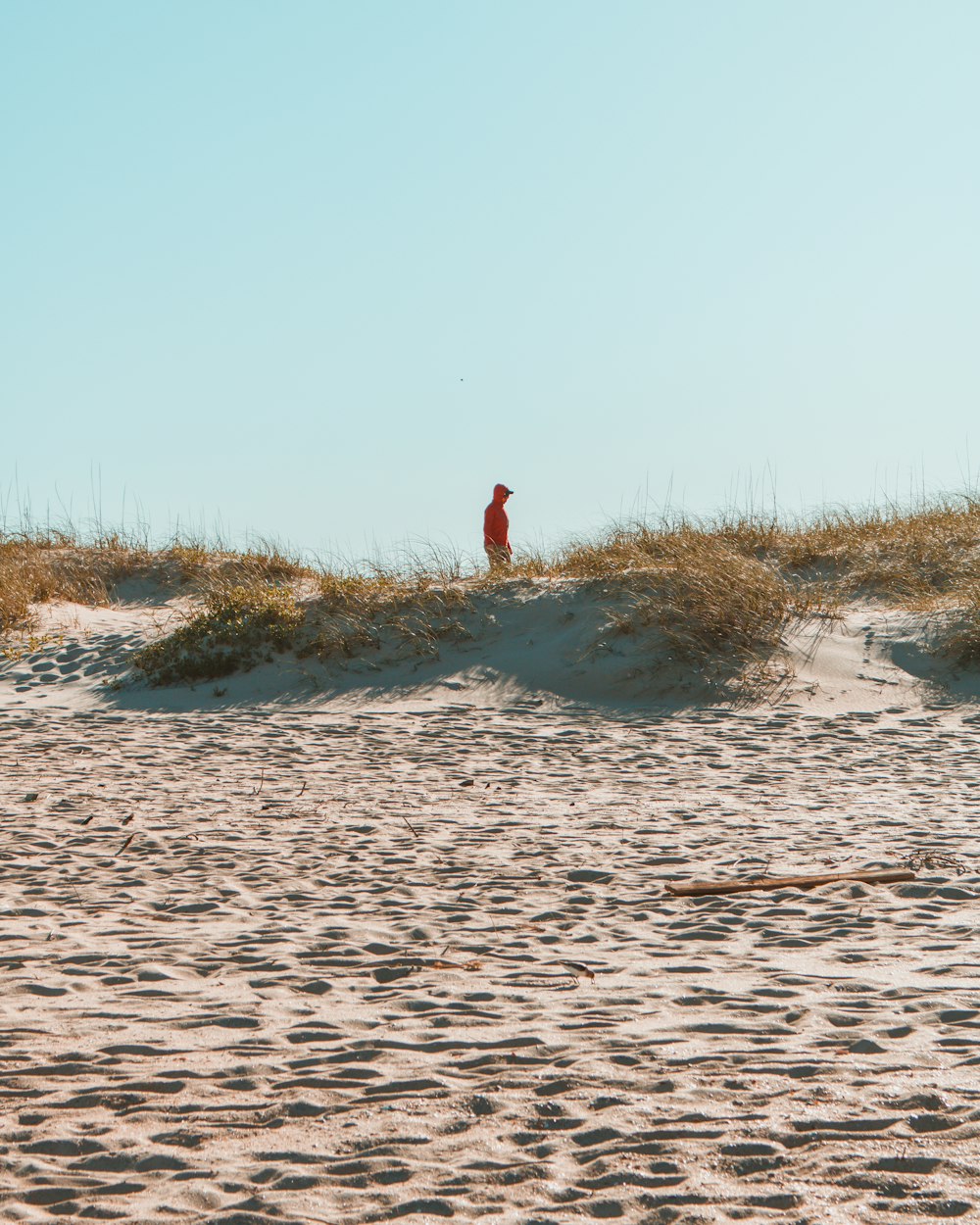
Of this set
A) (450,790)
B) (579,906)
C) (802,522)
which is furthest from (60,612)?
(579,906)

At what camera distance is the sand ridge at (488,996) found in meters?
3.15

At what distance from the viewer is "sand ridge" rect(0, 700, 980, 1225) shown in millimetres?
3148

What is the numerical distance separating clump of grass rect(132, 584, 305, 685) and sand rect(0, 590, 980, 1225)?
2604 mm

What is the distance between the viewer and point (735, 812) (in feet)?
25.0

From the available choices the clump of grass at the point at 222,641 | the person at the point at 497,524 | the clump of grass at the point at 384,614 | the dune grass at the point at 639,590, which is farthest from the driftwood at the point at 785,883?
the person at the point at 497,524

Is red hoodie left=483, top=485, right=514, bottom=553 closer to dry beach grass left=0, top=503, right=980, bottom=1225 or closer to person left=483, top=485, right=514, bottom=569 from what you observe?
person left=483, top=485, right=514, bottom=569

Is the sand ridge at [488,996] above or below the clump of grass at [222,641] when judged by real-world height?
below

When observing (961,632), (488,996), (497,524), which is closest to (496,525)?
(497,524)

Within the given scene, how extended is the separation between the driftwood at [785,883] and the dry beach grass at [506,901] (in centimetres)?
7

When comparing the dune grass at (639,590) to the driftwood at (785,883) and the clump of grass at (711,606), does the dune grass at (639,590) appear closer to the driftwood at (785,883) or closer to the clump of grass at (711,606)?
the clump of grass at (711,606)

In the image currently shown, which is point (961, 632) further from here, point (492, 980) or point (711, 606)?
point (492, 980)

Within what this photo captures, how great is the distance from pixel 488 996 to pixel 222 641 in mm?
9104

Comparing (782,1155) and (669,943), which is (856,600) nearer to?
(669,943)

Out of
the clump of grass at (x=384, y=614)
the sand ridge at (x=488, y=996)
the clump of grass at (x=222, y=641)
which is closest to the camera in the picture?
the sand ridge at (x=488, y=996)
